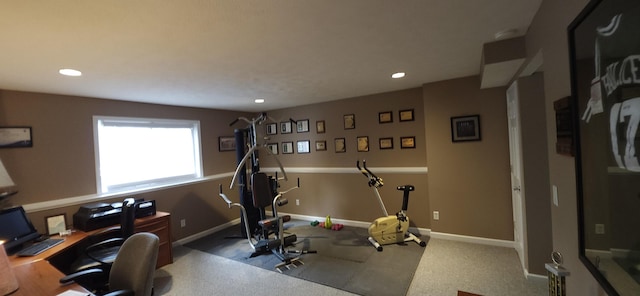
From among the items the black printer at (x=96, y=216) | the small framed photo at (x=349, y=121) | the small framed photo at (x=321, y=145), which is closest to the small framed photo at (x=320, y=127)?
the small framed photo at (x=321, y=145)

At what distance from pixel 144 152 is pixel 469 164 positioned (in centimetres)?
460

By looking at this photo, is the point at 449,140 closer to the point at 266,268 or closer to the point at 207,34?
the point at 266,268

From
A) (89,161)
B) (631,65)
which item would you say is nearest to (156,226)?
(89,161)

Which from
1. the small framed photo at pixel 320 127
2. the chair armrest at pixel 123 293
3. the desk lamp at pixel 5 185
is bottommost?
the chair armrest at pixel 123 293

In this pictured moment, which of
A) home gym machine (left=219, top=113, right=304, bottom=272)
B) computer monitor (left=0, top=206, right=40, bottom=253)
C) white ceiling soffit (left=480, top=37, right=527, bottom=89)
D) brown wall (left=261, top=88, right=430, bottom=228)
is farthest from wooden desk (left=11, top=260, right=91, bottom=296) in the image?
brown wall (left=261, top=88, right=430, bottom=228)

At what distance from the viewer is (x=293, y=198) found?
5.24 m

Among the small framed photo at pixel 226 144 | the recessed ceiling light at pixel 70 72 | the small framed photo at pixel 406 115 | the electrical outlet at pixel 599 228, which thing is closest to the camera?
the electrical outlet at pixel 599 228

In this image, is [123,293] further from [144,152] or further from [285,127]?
[285,127]

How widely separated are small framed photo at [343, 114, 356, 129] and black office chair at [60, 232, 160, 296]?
11.0 ft

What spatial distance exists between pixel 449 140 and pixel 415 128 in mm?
571

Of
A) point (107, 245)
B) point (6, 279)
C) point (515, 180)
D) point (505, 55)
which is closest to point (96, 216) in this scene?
point (107, 245)

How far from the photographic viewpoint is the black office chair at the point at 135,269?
167 cm

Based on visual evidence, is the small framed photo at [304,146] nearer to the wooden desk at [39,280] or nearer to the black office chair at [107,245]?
the black office chair at [107,245]

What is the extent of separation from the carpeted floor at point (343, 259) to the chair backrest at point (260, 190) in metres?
0.70
